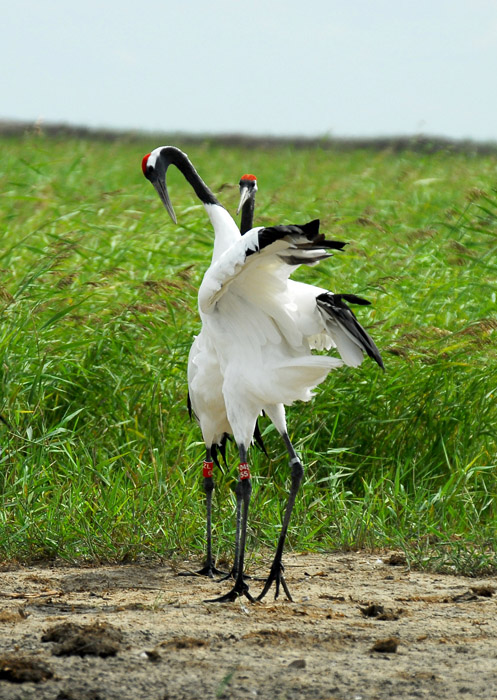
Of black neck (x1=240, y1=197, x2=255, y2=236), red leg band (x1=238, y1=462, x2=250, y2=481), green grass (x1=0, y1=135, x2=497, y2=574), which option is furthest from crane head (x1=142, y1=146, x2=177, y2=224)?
red leg band (x1=238, y1=462, x2=250, y2=481)

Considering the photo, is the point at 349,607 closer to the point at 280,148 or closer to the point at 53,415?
the point at 53,415

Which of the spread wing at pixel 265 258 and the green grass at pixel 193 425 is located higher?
the spread wing at pixel 265 258

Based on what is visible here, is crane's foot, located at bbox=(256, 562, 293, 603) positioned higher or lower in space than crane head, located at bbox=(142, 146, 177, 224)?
lower

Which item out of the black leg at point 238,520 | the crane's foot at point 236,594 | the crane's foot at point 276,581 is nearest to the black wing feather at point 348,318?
the black leg at point 238,520

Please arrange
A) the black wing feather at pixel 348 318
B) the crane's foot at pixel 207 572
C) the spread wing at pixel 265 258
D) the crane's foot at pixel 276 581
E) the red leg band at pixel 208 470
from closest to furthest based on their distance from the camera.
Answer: the spread wing at pixel 265 258 < the black wing feather at pixel 348 318 < the crane's foot at pixel 276 581 < the crane's foot at pixel 207 572 < the red leg band at pixel 208 470

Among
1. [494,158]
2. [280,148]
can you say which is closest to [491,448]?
[494,158]

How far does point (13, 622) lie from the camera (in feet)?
11.0

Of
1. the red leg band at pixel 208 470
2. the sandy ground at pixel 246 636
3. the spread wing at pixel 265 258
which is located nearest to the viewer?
the sandy ground at pixel 246 636

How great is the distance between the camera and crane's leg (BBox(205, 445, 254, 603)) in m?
3.79

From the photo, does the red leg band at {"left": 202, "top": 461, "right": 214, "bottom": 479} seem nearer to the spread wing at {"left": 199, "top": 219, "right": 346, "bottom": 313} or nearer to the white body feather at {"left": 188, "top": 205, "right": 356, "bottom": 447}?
the white body feather at {"left": 188, "top": 205, "right": 356, "bottom": 447}

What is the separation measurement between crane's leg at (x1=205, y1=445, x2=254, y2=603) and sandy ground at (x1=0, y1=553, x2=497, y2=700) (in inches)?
2.5

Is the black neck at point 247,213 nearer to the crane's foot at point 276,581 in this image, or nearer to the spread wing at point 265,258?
the spread wing at point 265,258

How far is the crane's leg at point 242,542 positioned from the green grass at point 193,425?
53 cm

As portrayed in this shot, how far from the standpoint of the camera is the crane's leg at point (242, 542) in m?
3.79
